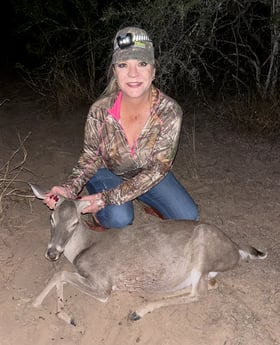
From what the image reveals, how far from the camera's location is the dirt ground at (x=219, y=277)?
→ 137 inches

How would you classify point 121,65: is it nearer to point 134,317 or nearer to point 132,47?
point 132,47

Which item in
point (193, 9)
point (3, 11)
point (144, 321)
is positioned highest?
point (193, 9)

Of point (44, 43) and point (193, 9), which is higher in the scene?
point (193, 9)

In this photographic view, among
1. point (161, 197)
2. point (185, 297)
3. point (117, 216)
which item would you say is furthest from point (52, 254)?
point (161, 197)

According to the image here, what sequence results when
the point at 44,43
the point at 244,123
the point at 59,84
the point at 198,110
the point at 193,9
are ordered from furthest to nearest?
the point at 44,43, the point at 59,84, the point at 198,110, the point at 244,123, the point at 193,9

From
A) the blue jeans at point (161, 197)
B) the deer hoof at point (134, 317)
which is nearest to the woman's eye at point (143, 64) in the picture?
the blue jeans at point (161, 197)

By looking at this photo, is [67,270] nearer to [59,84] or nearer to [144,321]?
[144,321]

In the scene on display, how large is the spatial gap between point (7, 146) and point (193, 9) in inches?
108

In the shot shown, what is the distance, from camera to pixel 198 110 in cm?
773

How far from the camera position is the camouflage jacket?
3.96m

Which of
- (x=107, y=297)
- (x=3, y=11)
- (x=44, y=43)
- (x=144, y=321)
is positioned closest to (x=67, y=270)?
(x=107, y=297)

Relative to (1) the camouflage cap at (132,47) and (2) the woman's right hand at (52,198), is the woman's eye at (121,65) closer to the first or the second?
(1) the camouflage cap at (132,47)

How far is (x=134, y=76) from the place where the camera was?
376cm

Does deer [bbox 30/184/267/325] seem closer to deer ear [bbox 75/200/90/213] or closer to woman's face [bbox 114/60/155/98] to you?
deer ear [bbox 75/200/90/213]
